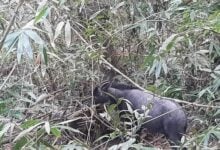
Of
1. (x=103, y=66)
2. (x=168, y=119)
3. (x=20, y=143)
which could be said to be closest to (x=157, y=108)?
(x=168, y=119)

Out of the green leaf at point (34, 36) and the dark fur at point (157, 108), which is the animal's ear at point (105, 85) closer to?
the dark fur at point (157, 108)

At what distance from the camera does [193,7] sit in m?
3.59

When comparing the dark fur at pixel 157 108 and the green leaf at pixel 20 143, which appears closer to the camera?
the green leaf at pixel 20 143

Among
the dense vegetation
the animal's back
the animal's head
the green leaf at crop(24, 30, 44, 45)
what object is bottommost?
the animal's back

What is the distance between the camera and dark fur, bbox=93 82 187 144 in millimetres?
3826

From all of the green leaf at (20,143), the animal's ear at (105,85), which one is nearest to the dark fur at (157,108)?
the animal's ear at (105,85)

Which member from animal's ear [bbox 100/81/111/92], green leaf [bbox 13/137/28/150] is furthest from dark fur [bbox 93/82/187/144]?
green leaf [bbox 13/137/28/150]

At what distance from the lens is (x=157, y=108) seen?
397cm

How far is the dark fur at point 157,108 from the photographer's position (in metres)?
3.83

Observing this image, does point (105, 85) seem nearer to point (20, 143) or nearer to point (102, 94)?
point (102, 94)

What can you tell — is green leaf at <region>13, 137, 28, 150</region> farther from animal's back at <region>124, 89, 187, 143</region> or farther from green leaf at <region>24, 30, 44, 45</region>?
animal's back at <region>124, 89, 187, 143</region>

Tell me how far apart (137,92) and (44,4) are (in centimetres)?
232

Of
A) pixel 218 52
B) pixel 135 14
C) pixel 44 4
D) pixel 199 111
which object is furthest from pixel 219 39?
pixel 44 4

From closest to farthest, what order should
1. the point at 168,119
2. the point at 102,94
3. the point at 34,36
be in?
the point at 34,36, the point at 168,119, the point at 102,94
